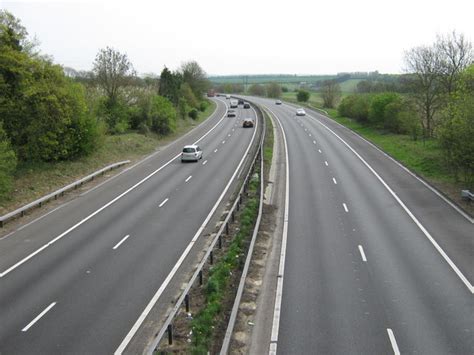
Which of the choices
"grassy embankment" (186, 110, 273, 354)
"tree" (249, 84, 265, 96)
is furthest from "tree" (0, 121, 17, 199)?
"tree" (249, 84, 265, 96)

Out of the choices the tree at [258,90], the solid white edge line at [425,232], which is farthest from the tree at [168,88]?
the tree at [258,90]

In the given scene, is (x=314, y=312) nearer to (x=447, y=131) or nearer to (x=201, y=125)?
(x=447, y=131)

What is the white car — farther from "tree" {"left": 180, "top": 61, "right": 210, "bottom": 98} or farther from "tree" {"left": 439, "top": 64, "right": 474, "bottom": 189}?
"tree" {"left": 180, "top": 61, "right": 210, "bottom": 98}

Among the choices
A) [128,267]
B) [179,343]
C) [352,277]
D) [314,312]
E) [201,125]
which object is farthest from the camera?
[201,125]

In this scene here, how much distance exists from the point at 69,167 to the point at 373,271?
2451cm

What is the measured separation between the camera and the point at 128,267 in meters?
17.1

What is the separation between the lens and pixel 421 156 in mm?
37750

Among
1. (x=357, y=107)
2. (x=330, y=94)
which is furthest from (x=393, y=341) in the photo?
(x=330, y=94)

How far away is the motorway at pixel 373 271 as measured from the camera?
39.4 ft

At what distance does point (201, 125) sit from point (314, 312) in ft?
186

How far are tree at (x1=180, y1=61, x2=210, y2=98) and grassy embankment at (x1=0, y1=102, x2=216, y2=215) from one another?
48261 millimetres

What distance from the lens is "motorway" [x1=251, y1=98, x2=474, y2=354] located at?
39.4ft

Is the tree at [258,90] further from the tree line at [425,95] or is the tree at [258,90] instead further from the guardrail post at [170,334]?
the guardrail post at [170,334]

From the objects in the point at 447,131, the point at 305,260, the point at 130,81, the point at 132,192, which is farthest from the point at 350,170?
the point at 130,81
